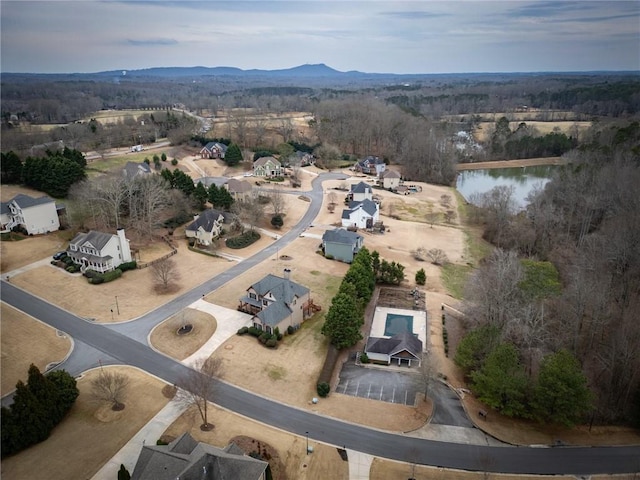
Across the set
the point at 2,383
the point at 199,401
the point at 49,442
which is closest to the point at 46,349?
the point at 2,383

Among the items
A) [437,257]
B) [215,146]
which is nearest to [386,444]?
[437,257]

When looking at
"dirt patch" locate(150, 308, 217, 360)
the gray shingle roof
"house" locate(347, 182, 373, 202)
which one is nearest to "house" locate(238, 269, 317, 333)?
"dirt patch" locate(150, 308, 217, 360)

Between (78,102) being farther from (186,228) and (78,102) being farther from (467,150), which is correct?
(467,150)

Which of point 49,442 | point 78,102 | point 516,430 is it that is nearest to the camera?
point 49,442

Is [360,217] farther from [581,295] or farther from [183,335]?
[183,335]

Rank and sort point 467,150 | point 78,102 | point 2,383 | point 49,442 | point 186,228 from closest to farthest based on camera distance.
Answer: point 49,442 → point 2,383 → point 186,228 → point 467,150 → point 78,102

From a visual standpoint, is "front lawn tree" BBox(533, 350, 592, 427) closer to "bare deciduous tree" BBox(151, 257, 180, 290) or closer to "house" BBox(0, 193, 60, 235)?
"bare deciduous tree" BBox(151, 257, 180, 290)

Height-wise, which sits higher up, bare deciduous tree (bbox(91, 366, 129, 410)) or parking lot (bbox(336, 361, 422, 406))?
bare deciduous tree (bbox(91, 366, 129, 410))
